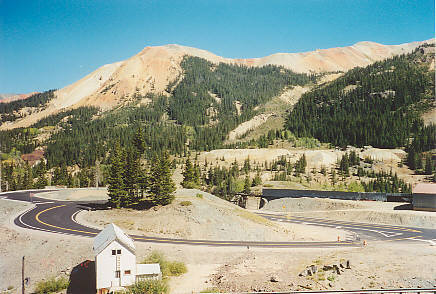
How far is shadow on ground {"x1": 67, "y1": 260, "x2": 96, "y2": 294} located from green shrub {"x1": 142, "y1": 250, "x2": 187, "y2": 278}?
19.1 ft

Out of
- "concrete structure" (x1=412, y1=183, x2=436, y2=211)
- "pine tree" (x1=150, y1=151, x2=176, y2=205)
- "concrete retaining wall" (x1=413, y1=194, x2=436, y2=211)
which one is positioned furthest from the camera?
"concrete structure" (x1=412, y1=183, x2=436, y2=211)

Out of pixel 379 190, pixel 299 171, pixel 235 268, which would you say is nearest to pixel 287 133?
pixel 299 171

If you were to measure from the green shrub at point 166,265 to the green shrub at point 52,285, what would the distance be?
830 centimetres

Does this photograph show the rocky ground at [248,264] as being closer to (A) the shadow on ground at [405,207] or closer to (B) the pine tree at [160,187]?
(B) the pine tree at [160,187]

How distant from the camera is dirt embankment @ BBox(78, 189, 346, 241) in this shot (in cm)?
5009

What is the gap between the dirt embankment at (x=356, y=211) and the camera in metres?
65.8

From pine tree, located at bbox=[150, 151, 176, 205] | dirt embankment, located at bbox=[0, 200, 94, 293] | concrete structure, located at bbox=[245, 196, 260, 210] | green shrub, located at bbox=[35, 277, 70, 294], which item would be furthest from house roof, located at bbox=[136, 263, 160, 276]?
concrete structure, located at bbox=[245, 196, 260, 210]

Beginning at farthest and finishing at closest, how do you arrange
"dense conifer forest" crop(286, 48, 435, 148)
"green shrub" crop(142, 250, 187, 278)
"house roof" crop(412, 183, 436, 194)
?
1. "dense conifer forest" crop(286, 48, 435, 148)
2. "house roof" crop(412, 183, 436, 194)
3. "green shrub" crop(142, 250, 187, 278)

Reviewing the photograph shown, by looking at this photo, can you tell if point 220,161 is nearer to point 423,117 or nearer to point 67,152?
point 67,152

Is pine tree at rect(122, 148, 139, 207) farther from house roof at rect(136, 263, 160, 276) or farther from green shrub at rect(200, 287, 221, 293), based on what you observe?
green shrub at rect(200, 287, 221, 293)

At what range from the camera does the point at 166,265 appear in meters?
35.0

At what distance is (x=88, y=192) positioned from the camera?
81.0 m

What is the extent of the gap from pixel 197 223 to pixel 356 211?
139 ft

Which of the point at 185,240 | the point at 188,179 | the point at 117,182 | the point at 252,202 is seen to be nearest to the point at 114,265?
the point at 185,240
